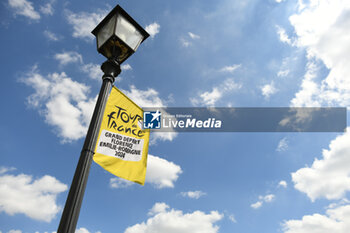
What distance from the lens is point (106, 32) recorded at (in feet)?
13.8

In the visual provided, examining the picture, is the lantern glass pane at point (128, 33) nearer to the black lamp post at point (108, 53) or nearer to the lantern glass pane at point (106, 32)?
the black lamp post at point (108, 53)

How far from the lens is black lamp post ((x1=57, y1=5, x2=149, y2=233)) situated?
9.99ft

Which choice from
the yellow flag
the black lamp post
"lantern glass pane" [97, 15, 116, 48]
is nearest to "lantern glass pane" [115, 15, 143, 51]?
the black lamp post

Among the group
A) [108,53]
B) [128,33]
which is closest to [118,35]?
[128,33]

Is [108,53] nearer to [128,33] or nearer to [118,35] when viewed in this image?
[118,35]

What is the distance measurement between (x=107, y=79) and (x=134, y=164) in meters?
1.88

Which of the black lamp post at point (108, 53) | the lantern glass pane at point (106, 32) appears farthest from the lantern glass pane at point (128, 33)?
the lantern glass pane at point (106, 32)

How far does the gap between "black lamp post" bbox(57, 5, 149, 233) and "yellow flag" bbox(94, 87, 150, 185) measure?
53 centimetres

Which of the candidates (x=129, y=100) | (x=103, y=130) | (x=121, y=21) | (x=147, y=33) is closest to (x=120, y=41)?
(x=121, y=21)

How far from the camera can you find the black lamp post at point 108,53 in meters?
3.04

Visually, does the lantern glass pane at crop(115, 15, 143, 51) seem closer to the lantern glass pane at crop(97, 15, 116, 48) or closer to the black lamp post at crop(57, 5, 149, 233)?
the black lamp post at crop(57, 5, 149, 233)

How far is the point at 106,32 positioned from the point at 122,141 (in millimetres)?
2217

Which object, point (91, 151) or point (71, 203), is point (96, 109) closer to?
point (91, 151)

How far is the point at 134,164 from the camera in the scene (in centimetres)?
457
